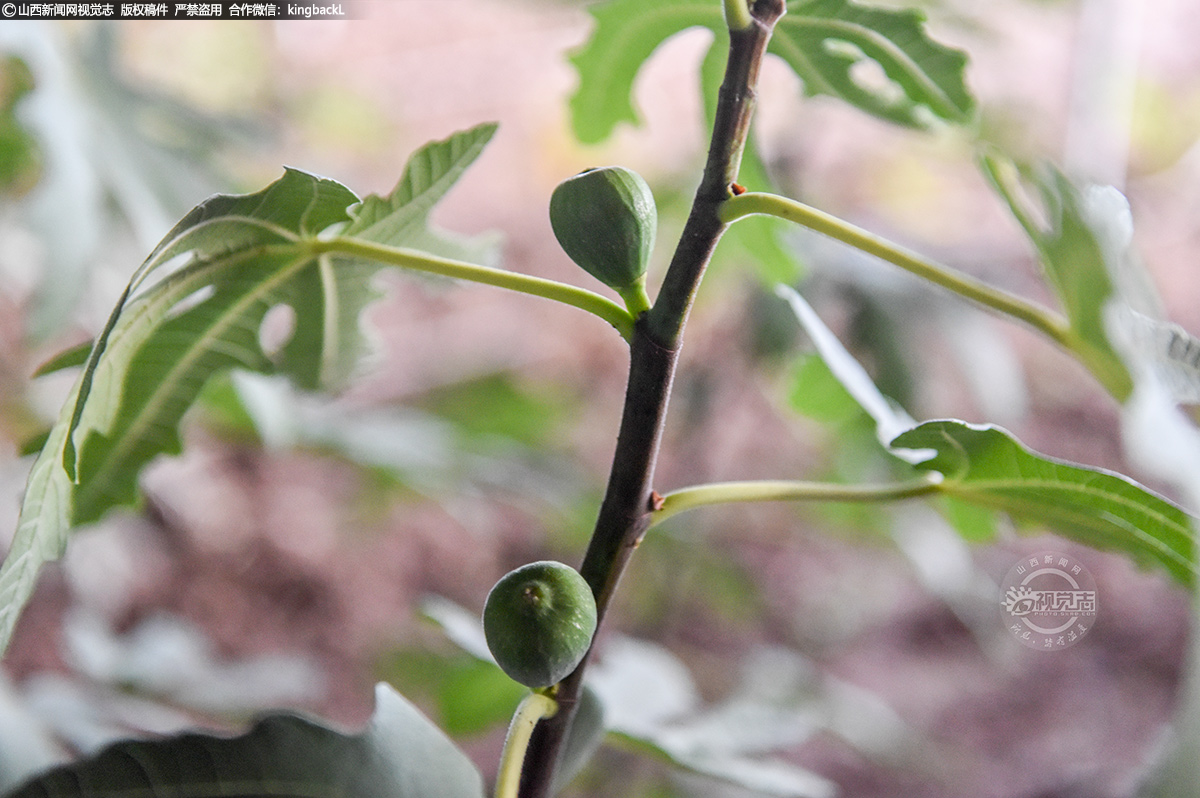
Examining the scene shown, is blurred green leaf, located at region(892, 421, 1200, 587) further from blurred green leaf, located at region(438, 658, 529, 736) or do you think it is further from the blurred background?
blurred green leaf, located at region(438, 658, 529, 736)

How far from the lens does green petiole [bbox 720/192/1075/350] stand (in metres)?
0.40

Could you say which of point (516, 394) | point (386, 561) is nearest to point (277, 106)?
point (386, 561)

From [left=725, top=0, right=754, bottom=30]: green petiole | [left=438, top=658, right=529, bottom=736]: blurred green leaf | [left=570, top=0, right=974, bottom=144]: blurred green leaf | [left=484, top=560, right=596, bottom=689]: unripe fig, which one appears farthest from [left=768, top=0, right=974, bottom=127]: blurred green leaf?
[left=438, top=658, right=529, bottom=736]: blurred green leaf

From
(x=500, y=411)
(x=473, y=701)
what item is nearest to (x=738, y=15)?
(x=473, y=701)

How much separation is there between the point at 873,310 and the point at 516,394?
0.68 meters

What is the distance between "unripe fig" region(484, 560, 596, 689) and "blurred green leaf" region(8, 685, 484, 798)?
93mm

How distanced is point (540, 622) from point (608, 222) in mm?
174

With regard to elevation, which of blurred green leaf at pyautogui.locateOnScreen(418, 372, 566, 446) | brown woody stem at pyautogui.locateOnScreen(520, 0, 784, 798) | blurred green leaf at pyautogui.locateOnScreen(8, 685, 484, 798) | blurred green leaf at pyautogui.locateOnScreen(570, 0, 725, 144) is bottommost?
blurred green leaf at pyautogui.locateOnScreen(418, 372, 566, 446)

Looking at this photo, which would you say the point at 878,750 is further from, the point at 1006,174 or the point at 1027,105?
the point at 1027,105

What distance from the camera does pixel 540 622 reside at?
357 millimetres

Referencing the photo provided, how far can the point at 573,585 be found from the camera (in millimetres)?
372

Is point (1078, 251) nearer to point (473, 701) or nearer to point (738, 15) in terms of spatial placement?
point (738, 15)

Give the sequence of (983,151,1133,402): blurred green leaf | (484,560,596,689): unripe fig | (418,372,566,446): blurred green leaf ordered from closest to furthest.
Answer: (484,560,596,689): unripe fig → (983,151,1133,402): blurred green leaf → (418,372,566,446): blurred green leaf

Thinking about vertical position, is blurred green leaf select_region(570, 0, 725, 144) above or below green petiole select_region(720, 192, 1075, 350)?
above
